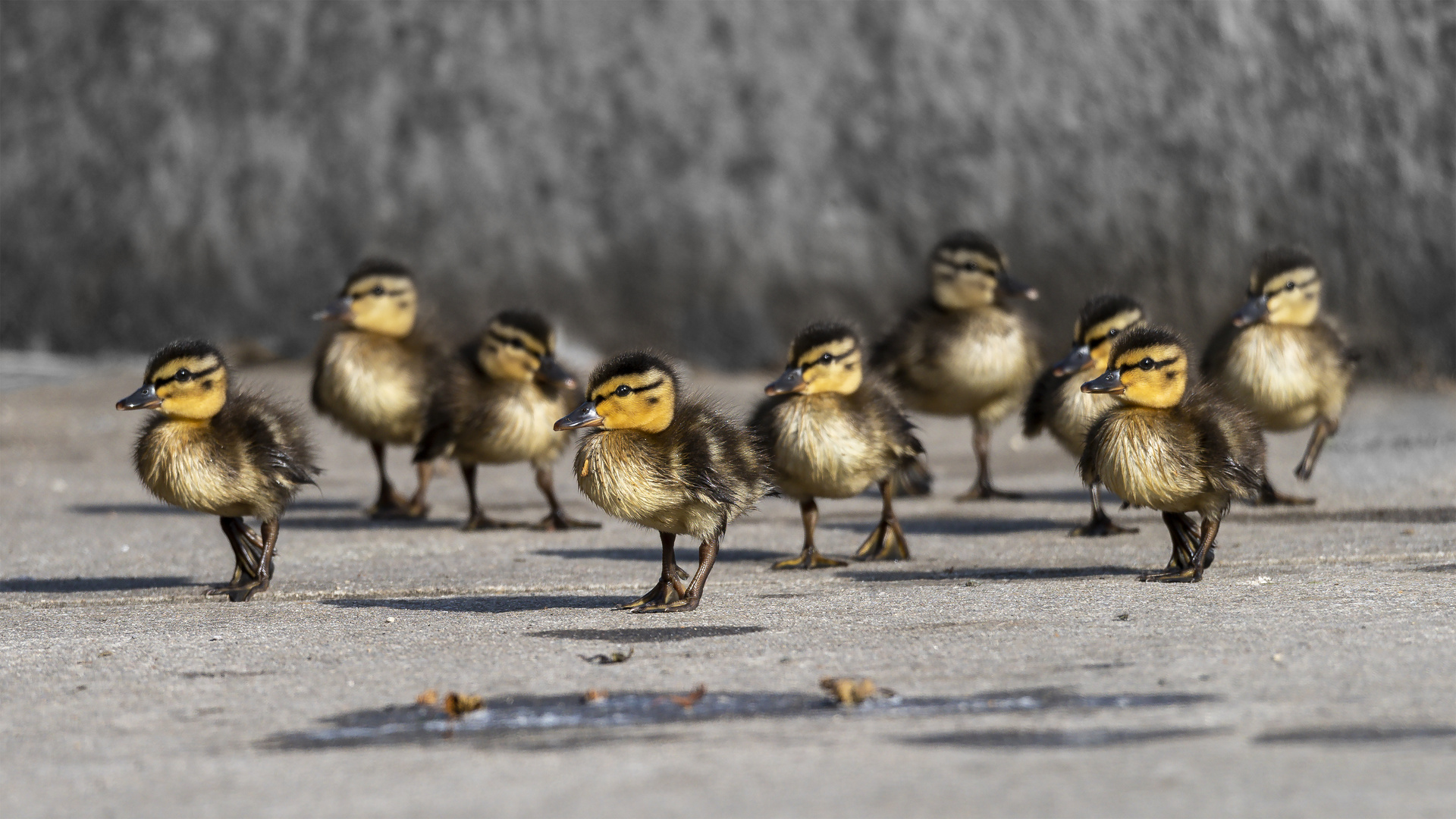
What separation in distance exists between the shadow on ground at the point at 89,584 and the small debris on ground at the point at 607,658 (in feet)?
7.40

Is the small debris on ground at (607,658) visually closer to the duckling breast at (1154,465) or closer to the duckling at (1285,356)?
the duckling breast at (1154,465)

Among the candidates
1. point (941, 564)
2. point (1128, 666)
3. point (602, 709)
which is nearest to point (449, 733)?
point (602, 709)

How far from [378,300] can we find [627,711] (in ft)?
16.6

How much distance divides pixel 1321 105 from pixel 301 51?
698 cm

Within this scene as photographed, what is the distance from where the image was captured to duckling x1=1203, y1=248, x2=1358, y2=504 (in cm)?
795

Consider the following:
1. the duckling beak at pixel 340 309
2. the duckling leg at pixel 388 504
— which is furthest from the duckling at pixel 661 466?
the duckling beak at pixel 340 309

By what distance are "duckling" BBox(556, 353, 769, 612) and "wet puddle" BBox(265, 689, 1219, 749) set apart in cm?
135

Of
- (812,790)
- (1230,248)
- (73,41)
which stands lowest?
(812,790)

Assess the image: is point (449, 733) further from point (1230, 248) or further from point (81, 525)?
point (1230, 248)

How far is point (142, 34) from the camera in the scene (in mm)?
12344

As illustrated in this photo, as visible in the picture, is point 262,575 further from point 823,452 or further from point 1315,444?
point 1315,444

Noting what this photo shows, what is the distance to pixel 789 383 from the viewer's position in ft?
21.8

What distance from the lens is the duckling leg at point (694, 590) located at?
5496 mm

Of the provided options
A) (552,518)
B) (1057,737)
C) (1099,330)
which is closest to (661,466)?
(1057,737)
